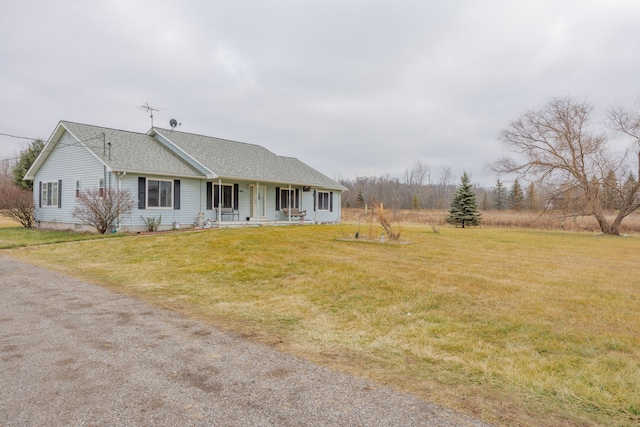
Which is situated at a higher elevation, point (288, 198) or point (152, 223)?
point (288, 198)

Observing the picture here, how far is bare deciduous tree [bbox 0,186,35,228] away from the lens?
62.3ft

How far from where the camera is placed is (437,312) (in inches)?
207

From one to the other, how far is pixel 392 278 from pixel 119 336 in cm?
470

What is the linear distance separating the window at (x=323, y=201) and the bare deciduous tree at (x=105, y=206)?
12227 mm

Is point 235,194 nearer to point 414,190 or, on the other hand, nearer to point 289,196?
point 289,196

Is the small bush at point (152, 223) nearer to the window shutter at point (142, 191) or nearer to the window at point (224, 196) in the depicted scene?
the window shutter at point (142, 191)

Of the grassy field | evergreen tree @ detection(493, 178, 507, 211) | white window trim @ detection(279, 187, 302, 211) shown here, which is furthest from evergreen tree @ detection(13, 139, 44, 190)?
evergreen tree @ detection(493, 178, 507, 211)

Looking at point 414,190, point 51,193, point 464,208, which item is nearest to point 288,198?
point 51,193

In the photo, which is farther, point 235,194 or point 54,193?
point 235,194

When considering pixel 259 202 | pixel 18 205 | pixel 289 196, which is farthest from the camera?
pixel 289 196

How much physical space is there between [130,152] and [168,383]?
16.6 metres

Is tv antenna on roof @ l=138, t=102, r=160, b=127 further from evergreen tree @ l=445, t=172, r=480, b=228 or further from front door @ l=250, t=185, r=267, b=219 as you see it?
evergreen tree @ l=445, t=172, r=480, b=228

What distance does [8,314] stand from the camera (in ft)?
16.7

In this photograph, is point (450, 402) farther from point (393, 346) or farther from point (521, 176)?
point (521, 176)
